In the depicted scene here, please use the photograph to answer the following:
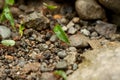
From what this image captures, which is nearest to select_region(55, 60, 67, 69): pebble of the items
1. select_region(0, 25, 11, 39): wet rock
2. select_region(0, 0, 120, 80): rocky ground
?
select_region(0, 0, 120, 80): rocky ground

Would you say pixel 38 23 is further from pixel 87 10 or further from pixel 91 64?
Result: pixel 91 64

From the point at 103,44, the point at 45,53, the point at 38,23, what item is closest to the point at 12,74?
the point at 45,53

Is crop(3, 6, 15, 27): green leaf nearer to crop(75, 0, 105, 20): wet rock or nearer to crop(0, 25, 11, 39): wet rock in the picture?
crop(0, 25, 11, 39): wet rock

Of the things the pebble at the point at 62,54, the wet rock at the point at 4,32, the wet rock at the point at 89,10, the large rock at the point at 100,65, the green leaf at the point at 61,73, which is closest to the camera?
the large rock at the point at 100,65

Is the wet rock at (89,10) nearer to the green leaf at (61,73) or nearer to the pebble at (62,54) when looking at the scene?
the pebble at (62,54)

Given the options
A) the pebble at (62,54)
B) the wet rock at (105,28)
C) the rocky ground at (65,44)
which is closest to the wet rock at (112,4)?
the rocky ground at (65,44)

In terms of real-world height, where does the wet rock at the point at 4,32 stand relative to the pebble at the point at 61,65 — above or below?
above
